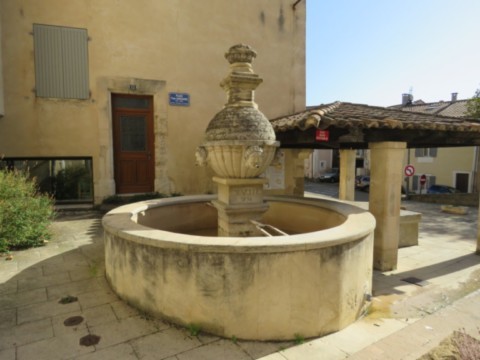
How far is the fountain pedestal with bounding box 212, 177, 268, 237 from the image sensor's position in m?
4.16

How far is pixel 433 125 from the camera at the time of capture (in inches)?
202

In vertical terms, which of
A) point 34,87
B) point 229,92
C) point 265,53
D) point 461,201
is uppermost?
point 265,53

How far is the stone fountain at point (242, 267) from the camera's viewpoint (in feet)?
9.83

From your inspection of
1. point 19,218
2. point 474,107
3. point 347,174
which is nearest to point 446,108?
point 474,107

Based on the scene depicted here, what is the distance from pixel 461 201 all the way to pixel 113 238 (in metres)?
16.5

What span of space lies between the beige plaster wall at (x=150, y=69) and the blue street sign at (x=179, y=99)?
17 cm

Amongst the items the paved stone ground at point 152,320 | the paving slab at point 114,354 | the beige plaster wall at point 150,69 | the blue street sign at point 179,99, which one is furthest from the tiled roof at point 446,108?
the paving slab at point 114,354

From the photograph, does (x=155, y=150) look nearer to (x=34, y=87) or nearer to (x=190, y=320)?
(x=34, y=87)

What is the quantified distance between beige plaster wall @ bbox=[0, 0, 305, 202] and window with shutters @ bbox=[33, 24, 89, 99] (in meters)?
0.15

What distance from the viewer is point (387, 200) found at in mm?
5328

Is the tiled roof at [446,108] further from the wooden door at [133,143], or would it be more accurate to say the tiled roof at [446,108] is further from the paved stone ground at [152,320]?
the paved stone ground at [152,320]

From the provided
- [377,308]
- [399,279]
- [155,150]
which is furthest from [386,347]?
[155,150]

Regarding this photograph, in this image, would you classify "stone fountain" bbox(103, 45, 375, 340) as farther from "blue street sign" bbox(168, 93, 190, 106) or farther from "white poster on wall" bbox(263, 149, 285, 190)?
"white poster on wall" bbox(263, 149, 285, 190)

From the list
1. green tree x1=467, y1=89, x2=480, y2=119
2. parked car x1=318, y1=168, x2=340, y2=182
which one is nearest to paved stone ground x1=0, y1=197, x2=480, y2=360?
green tree x1=467, y1=89, x2=480, y2=119
